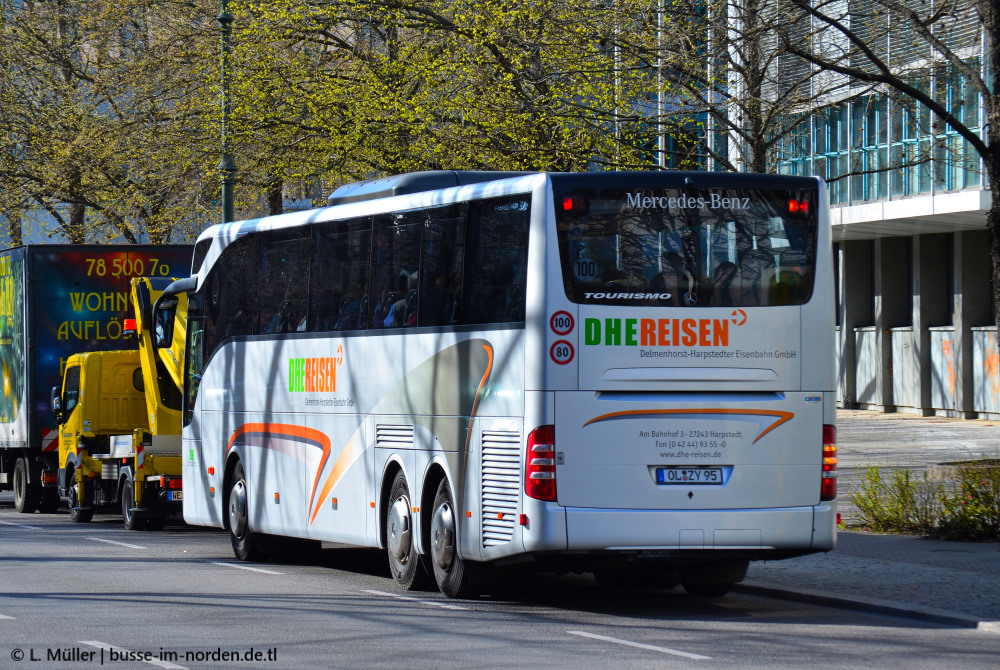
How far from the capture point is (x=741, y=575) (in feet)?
42.5

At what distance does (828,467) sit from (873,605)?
3.38ft

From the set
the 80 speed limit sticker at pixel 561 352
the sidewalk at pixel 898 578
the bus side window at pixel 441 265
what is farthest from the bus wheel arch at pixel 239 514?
the 80 speed limit sticker at pixel 561 352

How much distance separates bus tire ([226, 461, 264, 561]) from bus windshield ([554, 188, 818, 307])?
6.52 m

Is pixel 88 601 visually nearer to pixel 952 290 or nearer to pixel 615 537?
pixel 615 537

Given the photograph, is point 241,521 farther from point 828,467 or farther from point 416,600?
point 828,467

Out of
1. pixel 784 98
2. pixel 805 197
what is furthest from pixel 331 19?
pixel 805 197

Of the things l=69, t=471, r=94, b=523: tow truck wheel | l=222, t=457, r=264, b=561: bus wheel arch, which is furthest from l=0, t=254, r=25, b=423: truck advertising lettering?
l=222, t=457, r=264, b=561: bus wheel arch

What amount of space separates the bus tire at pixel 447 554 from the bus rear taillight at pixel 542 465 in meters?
1.24

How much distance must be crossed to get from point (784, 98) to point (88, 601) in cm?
998

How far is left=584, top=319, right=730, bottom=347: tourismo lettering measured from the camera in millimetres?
11695

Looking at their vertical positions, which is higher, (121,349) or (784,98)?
(784,98)

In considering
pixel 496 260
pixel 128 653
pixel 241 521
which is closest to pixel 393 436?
pixel 496 260

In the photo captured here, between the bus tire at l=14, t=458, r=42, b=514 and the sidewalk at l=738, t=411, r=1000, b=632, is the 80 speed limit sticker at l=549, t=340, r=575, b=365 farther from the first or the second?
the bus tire at l=14, t=458, r=42, b=514

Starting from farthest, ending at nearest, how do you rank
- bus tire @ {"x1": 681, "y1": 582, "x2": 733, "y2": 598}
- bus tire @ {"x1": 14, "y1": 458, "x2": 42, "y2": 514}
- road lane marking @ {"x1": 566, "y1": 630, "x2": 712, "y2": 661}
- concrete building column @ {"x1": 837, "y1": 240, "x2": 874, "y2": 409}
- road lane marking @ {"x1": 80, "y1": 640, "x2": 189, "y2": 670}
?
concrete building column @ {"x1": 837, "y1": 240, "x2": 874, "y2": 409} → bus tire @ {"x1": 14, "y1": 458, "x2": 42, "y2": 514} → bus tire @ {"x1": 681, "y1": 582, "x2": 733, "y2": 598} → road lane marking @ {"x1": 566, "y1": 630, "x2": 712, "y2": 661} → road lane marking @ {"x1": 80, "y1": 640, "x2": 189, "y2": 670}
